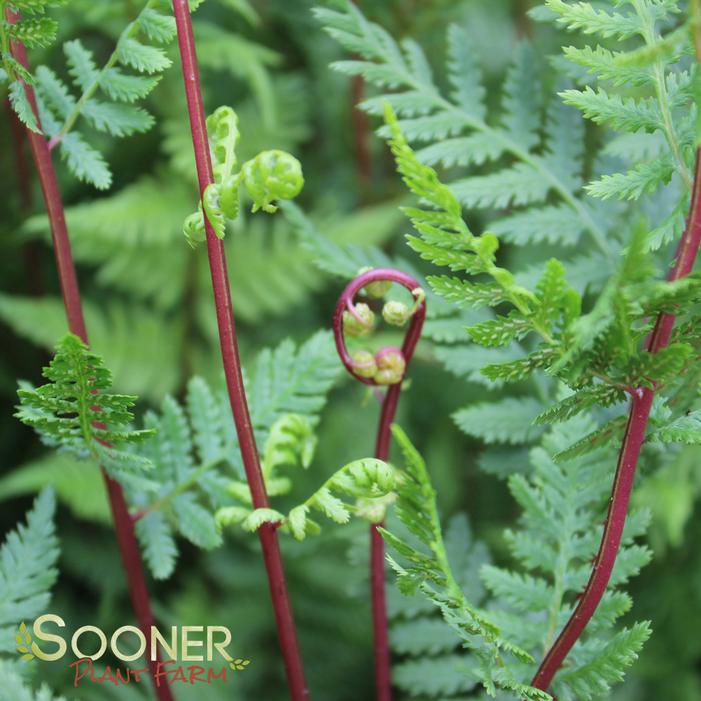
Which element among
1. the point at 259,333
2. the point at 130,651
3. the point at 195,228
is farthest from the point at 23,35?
the point at 259,333

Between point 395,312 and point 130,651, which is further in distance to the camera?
point 130,651

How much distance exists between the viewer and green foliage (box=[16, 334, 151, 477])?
58 cm

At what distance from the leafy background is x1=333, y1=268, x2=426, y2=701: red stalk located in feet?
0.55

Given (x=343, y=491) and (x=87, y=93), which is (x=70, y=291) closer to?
(x=87, y=93)

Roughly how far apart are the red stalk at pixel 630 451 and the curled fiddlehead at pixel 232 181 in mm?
234

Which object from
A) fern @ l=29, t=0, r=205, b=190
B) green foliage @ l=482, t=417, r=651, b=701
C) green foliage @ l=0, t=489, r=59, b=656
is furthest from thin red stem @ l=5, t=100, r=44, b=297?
green foliage @ l=482, t=417, r=651, b=701

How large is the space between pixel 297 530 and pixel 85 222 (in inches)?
30.7

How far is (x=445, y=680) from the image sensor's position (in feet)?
2.76

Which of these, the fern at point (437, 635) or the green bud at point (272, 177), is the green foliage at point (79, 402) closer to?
the green bud at point (272, 177)

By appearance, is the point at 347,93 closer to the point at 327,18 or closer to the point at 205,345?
the point at 205,345

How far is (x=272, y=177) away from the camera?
1.73 feet

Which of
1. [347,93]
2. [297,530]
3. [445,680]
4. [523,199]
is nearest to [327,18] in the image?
[523,199]

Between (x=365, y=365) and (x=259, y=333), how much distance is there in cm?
79

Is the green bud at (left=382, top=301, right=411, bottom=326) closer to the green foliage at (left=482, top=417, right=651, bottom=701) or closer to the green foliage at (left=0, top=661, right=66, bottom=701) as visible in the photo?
the green foliage at (left=482, top=417, right=651, bottom=701)
